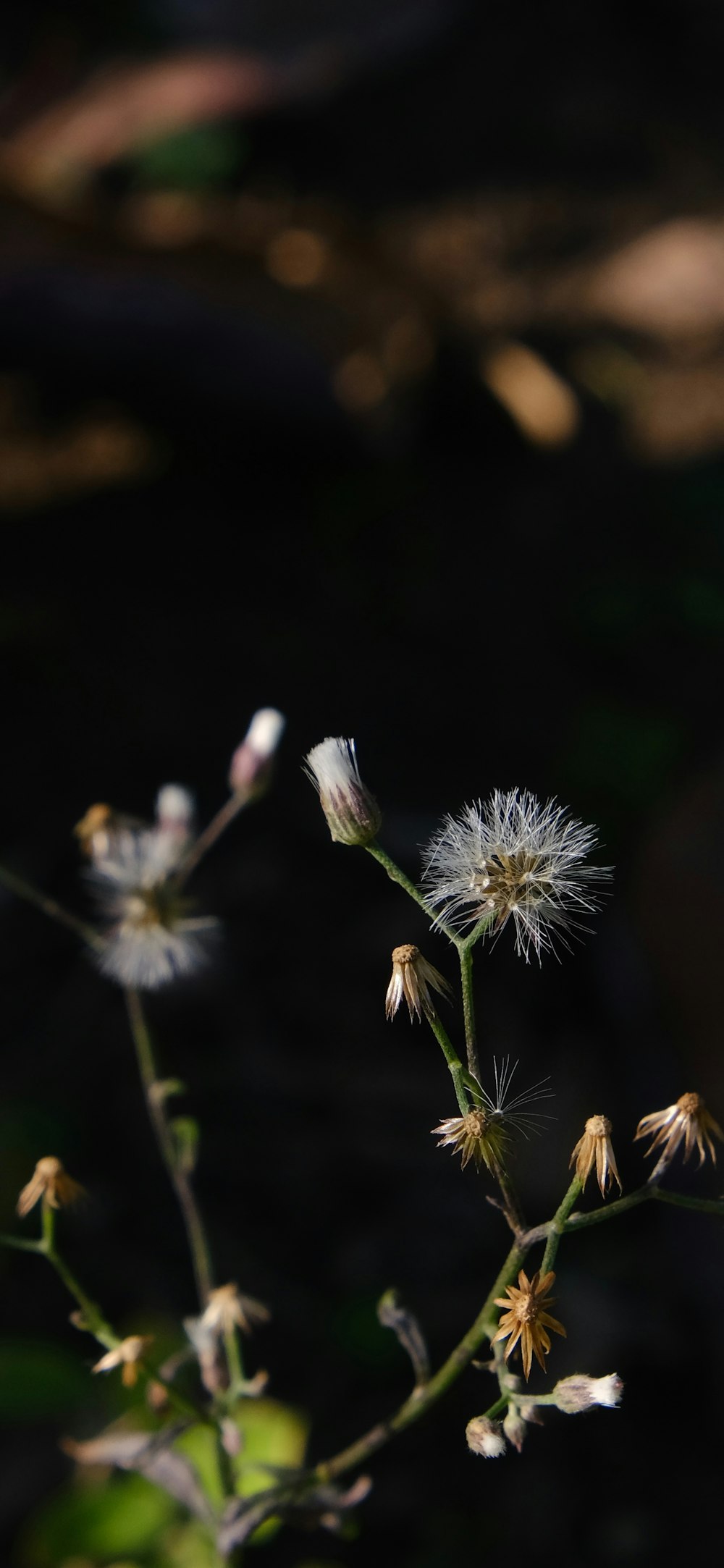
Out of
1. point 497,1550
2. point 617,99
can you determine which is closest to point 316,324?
point 617,99

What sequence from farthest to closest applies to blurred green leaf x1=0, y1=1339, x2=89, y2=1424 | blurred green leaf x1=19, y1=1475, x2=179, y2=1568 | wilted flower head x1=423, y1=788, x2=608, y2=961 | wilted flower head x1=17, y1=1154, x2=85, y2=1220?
blurred green leaf x1=0, y1=1339, x2=89, y2=1424 → blurred green leaf x1=19, y1=1475, x2=179, y2=1568 → wilted flower head x1=17, y1=1154, x2=85, y2=1220 → wilted flower head x1=423, y1=788, x2=608, y2=961

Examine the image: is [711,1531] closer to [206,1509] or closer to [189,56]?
[206,1509]

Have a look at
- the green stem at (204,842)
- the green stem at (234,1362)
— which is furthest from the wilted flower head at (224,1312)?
the green stem at (204,842)

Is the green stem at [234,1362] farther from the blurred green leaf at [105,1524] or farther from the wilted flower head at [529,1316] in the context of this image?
the blurred green leaf at [105,1524]

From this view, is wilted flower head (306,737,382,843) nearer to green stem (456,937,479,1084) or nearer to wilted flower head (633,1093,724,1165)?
green stem (456,937,479,1084)

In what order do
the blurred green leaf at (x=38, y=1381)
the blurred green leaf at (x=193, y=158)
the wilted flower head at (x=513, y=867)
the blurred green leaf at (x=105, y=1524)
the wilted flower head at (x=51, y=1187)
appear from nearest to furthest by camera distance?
the wilted flower head at (x=513, y=867)
the wilted flower head at (x=51, y=1187)
the blurred green leaf at (x=105, y=1524)
the blurred green leaf at (x=38, y=1381)
the blurred green leaf at (x=193, y=158)

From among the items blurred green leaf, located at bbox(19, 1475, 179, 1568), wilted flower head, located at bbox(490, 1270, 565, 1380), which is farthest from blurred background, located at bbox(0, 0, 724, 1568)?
wilted flower head, located at bbox(490, 1270, 565, 1380)
